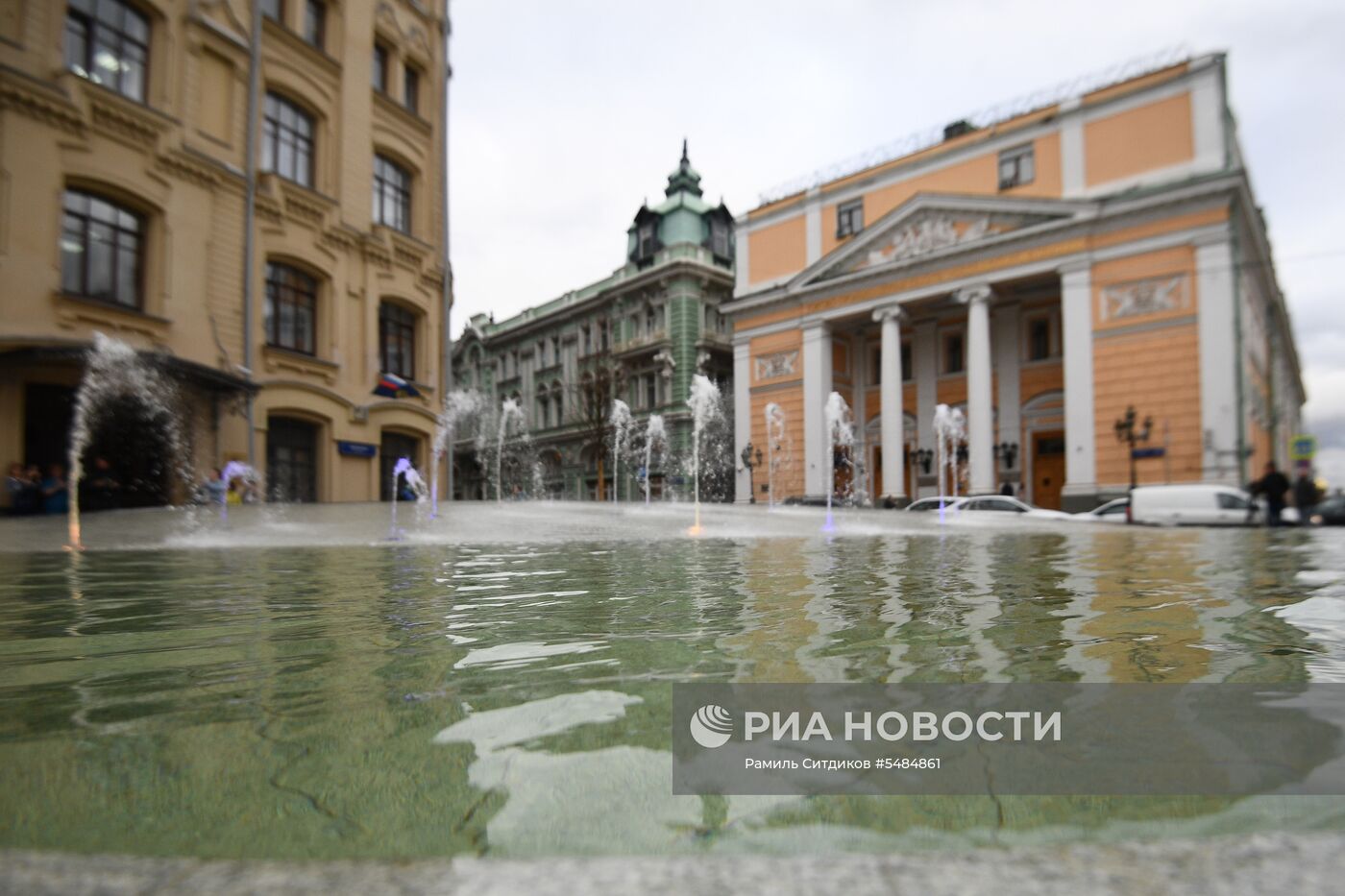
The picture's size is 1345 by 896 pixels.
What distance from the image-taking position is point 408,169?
23750 millimetres

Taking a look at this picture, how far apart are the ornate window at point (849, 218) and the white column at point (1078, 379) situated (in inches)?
401

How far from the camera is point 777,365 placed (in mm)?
36781

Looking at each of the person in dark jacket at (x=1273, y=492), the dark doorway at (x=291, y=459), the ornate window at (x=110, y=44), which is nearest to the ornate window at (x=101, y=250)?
the ornate window at (x=110, y=44)

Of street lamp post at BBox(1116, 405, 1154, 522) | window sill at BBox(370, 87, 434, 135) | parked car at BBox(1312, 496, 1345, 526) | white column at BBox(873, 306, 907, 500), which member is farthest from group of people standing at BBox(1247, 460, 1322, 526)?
window sill at BBox(370, 87, 434, 135)

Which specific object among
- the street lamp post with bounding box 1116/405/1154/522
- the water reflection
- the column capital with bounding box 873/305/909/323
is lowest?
the water reflection

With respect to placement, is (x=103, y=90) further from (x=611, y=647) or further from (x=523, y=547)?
(x=611, y=647)

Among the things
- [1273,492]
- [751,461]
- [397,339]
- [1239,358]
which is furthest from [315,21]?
[1239,358]

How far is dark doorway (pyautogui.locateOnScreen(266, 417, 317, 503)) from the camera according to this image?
746 inches

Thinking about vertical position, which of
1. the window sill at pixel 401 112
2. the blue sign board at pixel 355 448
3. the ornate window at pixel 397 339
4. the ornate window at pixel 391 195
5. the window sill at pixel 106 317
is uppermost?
the window sill at pixel 401 112

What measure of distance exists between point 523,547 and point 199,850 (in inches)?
274

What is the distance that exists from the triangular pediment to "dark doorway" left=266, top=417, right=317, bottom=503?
22792 mm

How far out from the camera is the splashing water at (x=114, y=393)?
14.7 m
